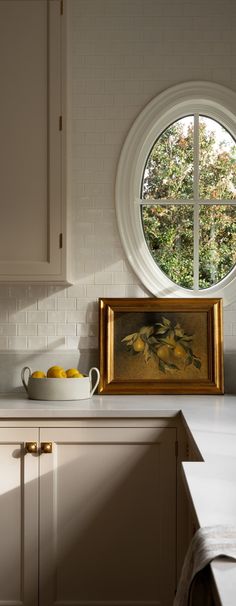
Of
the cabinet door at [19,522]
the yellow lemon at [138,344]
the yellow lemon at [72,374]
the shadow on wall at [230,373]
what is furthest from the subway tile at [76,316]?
the cabinet door at [19,522]

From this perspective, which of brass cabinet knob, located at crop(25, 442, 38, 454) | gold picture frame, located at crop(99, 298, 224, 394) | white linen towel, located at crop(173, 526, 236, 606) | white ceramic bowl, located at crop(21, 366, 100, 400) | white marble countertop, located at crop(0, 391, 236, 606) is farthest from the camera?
gold picture frame, located at crop(99, 298, 224, 394)

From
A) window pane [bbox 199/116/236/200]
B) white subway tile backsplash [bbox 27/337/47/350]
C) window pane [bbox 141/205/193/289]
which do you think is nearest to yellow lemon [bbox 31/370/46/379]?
white subway tile backsplash [bbox 27/337/47/350]

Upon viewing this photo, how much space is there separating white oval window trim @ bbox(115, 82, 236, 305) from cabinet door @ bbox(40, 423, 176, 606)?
888mm

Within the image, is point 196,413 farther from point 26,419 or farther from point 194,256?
point 194,256

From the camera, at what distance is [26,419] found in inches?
111

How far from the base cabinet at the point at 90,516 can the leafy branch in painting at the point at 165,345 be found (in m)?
0.64

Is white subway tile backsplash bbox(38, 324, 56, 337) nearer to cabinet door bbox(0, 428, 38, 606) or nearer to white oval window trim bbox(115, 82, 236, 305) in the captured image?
white oval window trim bbox(115, 82, 236, 305)

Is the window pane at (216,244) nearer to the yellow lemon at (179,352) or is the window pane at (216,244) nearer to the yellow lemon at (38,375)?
the yellow lemon at (179,352)

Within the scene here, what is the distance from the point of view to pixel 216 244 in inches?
140

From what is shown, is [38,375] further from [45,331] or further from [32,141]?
[32,141]

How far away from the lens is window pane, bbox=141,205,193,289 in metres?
3.55

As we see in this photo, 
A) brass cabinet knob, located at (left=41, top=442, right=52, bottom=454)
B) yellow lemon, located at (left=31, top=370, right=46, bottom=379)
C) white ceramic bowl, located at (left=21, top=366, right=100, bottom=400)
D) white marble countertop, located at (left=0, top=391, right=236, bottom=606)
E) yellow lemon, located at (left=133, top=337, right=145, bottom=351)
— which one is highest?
yellow lemon, located at (left=133, top=337, right=145, bottom=351)

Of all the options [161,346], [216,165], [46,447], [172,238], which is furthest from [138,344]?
[216,165]

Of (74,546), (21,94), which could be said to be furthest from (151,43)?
(74,546)
